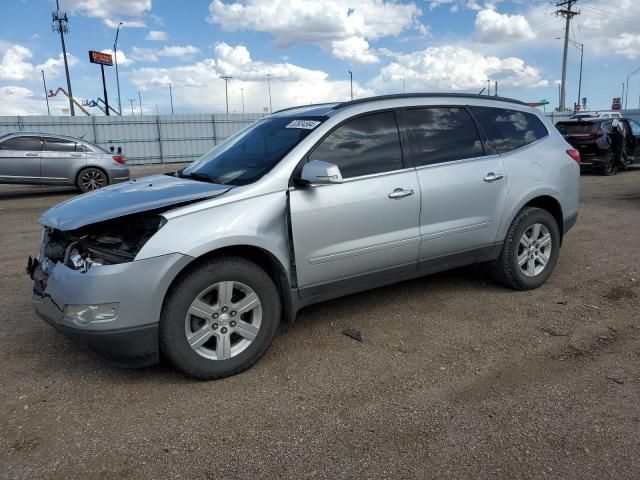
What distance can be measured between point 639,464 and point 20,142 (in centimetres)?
1354

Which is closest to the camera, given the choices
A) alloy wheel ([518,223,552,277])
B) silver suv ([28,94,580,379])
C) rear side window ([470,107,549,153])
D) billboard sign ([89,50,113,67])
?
silver suv ([28,94,580,379])

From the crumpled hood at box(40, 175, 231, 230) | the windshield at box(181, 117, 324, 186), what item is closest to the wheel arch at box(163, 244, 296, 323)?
the crumpled hood at box(40, 175, 231, 230)

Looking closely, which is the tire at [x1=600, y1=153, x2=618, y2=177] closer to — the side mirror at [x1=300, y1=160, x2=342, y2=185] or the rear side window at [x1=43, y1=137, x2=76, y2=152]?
the side mirror at [x1=300, y1=160, x2=342, y2=185]

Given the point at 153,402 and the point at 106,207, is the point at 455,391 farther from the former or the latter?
the point at 106,207

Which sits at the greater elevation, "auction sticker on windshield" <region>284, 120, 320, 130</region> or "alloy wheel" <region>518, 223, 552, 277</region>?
"auction sticker on windshield" <region>284, 120, 320, 130</region>

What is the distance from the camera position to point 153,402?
10.2ft

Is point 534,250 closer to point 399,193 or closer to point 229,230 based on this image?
point 399,193

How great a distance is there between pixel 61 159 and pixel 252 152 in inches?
414

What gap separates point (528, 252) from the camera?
488 cm

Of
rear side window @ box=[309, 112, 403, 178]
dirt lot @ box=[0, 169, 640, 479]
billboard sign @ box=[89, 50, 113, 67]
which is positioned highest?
billboard sign @ box=[89, 50, 113, 67]

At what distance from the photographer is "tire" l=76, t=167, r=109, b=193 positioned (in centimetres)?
1295

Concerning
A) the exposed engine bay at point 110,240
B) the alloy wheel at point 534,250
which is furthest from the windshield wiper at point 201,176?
the alloy wheel at point 534,250

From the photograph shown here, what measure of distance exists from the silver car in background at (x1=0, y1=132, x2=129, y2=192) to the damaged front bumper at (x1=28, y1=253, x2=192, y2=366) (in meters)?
10.2

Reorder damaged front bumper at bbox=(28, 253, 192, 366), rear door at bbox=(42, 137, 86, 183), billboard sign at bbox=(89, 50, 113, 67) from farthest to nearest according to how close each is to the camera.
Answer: billboard sign at bbox=(89, 50, 113, 67), rear door at bbox=(42, 137, 86, 183), damaged front bumper at bbox=(28, 253, 192, 366)
